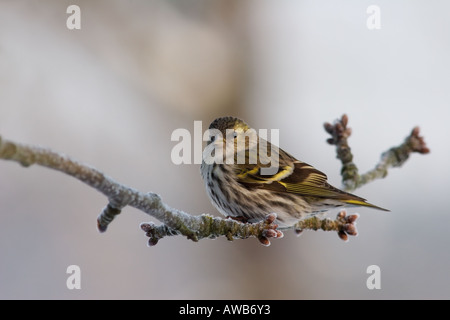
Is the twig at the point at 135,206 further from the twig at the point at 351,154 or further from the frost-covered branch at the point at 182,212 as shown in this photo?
the twig at the point at 351,154

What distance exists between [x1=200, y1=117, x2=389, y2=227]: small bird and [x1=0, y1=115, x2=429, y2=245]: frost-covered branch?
0.31 feet

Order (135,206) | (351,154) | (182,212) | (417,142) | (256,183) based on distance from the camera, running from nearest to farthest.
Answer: (135,206), (182,212), (256,183), (351,154), (417,142)

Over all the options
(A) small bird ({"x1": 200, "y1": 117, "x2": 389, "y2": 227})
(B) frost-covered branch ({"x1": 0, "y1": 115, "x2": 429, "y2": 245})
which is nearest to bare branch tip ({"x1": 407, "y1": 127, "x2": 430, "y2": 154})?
(B) frost-covered branch ({"x1": 0, "y1": 115, "x2": 429, "y2": 245})

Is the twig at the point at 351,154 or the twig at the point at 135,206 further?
the twig at the point at 351,154

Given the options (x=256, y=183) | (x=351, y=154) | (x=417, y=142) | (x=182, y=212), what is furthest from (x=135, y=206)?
(x=417, y=142)

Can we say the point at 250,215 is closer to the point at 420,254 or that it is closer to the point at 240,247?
the point at 240,247

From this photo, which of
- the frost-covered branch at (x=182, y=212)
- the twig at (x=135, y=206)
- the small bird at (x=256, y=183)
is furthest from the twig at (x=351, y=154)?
the twig at (x=135, y=206)

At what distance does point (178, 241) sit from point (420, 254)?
236 cm

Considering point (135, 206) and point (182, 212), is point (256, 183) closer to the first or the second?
point (182, 212)

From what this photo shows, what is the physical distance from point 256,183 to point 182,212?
0.91 m

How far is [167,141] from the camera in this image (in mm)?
5109

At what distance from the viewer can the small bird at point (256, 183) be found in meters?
2.38

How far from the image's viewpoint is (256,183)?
2521 millimetres

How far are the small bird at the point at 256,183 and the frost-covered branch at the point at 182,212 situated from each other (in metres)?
0.09
